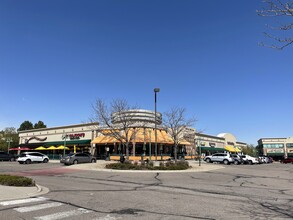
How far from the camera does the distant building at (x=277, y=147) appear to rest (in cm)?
10731

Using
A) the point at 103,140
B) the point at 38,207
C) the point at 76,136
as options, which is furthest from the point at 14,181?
the point at 76,136

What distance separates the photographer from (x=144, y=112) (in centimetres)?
5134

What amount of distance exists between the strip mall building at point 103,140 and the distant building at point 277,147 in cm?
5259

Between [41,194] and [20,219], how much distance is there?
415 cm

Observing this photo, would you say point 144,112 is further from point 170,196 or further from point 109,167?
point 170,196

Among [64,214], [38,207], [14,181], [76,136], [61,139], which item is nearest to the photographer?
[64,214]

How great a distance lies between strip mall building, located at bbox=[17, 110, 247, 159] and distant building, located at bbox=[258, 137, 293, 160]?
5259cm

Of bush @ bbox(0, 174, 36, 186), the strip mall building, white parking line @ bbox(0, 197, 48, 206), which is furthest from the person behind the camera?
the strip mall building

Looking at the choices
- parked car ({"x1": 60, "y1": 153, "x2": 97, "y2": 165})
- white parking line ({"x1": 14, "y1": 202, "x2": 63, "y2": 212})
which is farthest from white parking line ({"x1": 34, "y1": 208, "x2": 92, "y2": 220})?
parked car ({"x1": 60, "y1": 153, "x2": 97, "y2": 165})

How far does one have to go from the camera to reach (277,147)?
363ft

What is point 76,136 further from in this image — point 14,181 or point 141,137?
point 14,181

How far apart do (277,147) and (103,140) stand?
8829 cm

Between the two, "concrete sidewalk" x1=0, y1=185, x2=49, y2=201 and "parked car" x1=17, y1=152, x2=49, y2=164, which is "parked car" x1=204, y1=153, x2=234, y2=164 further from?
"concrete sidewalk" x1=0, y1=185, x2=49, y2=201

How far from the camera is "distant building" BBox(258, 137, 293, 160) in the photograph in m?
107
